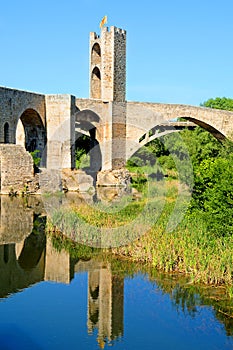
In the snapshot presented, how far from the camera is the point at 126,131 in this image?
25.4 metres

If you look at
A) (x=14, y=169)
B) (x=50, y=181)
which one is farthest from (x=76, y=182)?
(x=14, y=169)

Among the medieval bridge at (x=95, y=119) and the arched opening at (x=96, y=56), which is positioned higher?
the arched opening at (x=96, y=56)

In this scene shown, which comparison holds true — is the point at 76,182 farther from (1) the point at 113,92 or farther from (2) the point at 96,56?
(2) the point at 96,56

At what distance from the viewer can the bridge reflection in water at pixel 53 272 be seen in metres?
5.43

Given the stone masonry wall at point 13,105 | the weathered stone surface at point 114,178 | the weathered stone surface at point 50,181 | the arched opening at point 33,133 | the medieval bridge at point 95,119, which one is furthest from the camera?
the weathered stone surface at point 114,178

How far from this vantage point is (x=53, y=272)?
23.2ft

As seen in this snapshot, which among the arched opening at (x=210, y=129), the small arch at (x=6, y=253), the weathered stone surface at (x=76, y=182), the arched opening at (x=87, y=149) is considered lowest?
the small arch at (x=6, y=253)

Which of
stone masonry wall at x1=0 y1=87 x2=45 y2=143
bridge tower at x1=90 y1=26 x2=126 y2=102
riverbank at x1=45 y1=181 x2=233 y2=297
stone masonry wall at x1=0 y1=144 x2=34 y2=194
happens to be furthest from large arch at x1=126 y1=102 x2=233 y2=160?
riverbank at x1=45 y1=181 x2=233 y2=297

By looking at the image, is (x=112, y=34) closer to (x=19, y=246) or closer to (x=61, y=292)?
(x=19, y=246)

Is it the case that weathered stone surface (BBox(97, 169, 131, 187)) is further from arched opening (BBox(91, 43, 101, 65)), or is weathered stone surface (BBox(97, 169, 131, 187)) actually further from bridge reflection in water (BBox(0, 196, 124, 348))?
bridge reflection in water (BBox(0, 196, 124, 348))

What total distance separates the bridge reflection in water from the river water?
0.01 m

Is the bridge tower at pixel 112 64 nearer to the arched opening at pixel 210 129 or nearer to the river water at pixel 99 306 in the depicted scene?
the arched opening at pixel 210 129

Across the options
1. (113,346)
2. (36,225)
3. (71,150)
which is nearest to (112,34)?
(71,150)

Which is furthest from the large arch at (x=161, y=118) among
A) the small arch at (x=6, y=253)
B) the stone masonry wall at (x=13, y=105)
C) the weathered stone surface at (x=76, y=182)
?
the small arch at (x=6, y=253)
